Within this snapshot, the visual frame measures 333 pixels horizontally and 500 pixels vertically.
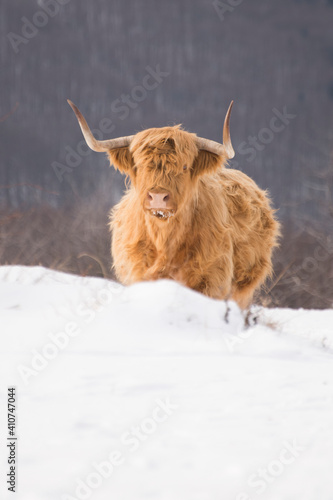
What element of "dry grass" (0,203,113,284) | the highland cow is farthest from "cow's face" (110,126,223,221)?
"dry grass" (0,203,113,284)

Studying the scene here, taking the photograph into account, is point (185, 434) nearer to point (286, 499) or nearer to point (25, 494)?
point (286, 499)

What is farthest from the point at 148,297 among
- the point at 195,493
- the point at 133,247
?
the point at 195,493

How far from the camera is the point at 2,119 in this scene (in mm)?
4383

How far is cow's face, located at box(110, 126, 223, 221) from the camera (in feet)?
16.4

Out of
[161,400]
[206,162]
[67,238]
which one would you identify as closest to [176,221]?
[206,162]

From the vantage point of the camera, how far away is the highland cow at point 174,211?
5164 millimetres

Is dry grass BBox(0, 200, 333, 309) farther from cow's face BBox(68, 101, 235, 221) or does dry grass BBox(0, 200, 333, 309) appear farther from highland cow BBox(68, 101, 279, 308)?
cow's face BBox(68, 101, 235, 221)

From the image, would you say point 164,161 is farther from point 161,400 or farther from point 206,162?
point 161,400

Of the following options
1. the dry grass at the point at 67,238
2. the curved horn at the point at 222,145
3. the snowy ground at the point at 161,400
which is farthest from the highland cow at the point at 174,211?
the dry grass at the point at 67,238

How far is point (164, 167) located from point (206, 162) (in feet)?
2.11

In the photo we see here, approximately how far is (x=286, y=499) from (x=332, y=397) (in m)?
0.96

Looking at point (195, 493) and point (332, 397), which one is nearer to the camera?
point (195, 493)

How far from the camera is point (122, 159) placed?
5672mm

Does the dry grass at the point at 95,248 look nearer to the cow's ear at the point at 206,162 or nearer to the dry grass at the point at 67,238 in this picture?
the dry grass at the point at 67,238
